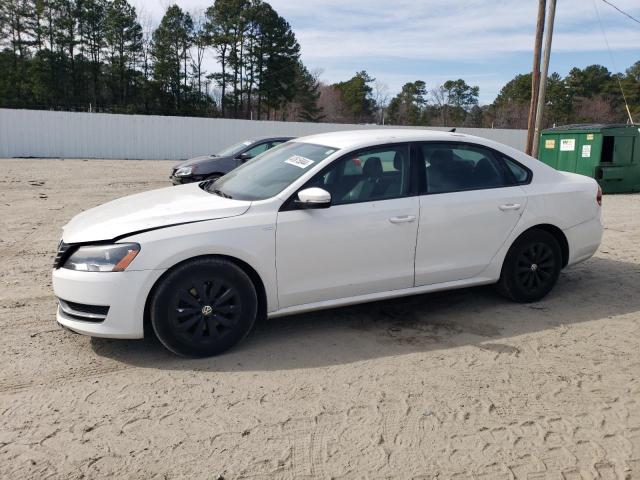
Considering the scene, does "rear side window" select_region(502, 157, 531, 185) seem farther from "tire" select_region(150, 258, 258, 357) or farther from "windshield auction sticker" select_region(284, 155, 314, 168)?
"tire" select_region(150, 258, 258, 357)

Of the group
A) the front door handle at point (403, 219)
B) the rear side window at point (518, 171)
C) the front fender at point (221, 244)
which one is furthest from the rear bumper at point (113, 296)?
the rear side window at point (518, 171)

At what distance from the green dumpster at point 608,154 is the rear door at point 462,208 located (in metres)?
11.4

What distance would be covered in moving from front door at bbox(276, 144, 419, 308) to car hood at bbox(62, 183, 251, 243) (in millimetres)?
497

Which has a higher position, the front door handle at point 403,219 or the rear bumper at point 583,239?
the front door handle at point 403,219

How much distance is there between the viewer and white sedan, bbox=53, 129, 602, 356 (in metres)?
3.95

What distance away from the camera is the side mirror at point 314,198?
420 cm

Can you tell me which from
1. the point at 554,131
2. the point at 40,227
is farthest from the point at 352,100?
the point at 40,227

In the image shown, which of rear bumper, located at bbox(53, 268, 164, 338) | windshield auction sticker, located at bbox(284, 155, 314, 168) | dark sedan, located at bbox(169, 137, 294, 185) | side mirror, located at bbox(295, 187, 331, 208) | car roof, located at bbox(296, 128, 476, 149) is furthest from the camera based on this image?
dark sedan, located at bbox(169, 137, 294, 185)

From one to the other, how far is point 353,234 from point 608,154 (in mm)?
13406

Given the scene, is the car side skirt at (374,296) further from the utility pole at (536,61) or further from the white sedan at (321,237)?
the utility pole at (536,61)

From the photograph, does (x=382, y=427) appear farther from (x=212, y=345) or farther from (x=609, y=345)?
(x=609, y=345)

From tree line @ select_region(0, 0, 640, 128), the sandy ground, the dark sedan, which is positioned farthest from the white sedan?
tree line @ select_region(0, 0, 640, 128)

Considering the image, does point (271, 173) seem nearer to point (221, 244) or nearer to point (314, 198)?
point (314, 198)

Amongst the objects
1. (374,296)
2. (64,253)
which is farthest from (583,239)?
(64,253)
